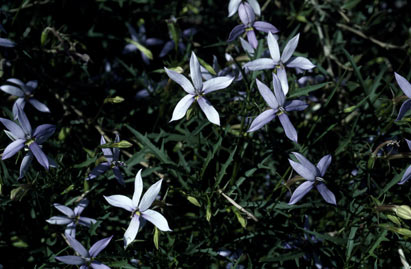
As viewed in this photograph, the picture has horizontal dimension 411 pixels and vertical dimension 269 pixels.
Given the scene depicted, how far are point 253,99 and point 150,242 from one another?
63 cm

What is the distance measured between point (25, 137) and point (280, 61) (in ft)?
2.69

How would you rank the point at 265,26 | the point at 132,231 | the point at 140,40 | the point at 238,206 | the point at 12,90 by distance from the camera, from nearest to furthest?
the point at 132,231, the point at 238,206, the point at 265,26, the point at 12,90, the point at 140,40

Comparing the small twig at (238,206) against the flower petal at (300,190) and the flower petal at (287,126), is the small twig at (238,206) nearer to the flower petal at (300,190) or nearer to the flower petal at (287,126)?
the flower petal at (300,190)

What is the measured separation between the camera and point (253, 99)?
4.45 ft

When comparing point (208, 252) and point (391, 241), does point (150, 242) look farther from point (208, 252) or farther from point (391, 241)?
point (391, 241)

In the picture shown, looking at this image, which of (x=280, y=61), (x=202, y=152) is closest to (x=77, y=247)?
(x=202, y=152)

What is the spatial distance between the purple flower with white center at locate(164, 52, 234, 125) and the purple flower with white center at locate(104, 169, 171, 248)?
0.22m

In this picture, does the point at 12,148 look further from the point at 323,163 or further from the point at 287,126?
the point at 323,163

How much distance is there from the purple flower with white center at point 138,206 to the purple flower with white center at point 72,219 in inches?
10.6

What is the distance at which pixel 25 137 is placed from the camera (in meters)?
1.17

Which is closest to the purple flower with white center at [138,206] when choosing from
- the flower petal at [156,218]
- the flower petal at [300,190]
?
the flower petal at [156,218]

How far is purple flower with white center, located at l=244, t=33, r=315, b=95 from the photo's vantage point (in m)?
1.21

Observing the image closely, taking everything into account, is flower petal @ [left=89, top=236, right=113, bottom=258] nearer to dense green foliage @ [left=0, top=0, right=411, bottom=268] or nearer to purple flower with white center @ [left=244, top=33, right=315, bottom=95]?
dense green foliage @ [left=0, top=0, right=411, bottom=268]

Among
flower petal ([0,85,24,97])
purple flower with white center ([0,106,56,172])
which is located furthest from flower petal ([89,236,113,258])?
flower petal ([0,85,24,97])
